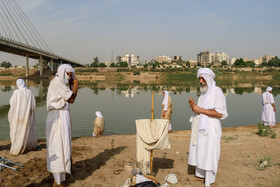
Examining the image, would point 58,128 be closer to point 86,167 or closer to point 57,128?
point 57,128

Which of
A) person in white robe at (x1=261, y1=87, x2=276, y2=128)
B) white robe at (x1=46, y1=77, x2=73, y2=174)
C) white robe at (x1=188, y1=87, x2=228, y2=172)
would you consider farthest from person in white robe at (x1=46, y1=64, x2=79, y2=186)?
person in white robe at (x1=261, y1=87, x2=276, y2=128)

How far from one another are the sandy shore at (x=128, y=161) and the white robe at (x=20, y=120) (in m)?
0.26

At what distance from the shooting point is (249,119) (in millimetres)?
15328

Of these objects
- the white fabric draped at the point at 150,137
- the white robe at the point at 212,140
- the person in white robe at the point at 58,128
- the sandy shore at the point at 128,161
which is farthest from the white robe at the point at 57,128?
the white robe at the point at 212,140

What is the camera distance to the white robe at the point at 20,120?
6.33 meters

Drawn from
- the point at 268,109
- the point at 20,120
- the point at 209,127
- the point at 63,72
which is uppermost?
the point at 63,72

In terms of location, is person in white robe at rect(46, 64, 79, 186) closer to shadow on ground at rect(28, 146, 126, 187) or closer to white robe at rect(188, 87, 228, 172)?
shadow on ground at rect(28, 146, 126, 187)

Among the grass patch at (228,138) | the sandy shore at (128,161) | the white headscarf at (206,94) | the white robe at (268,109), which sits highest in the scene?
the white headscarf at (206,94)

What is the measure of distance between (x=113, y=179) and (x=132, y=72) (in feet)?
230

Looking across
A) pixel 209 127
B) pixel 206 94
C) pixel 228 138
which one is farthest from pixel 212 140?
pixel 228 138

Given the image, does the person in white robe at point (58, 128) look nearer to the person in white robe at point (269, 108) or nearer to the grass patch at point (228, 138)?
the grass patch at point (228, 138)

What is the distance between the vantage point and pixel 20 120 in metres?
6.41

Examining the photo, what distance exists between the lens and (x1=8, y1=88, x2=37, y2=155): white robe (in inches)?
249

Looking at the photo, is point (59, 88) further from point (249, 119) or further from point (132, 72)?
point (132, 72)
